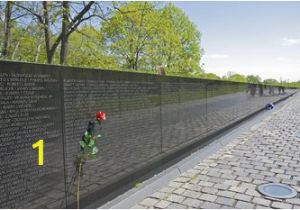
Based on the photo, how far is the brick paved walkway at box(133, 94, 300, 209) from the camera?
4.40 meters

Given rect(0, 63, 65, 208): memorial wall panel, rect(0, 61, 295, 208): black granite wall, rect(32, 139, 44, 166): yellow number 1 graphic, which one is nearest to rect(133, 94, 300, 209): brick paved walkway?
rect(0, 61, 295, 208): black granite wall

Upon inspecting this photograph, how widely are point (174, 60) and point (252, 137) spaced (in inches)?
969

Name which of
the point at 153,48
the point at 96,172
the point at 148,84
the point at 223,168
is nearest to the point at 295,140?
the point at 223,168

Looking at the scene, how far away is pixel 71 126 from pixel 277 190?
3.30 meters

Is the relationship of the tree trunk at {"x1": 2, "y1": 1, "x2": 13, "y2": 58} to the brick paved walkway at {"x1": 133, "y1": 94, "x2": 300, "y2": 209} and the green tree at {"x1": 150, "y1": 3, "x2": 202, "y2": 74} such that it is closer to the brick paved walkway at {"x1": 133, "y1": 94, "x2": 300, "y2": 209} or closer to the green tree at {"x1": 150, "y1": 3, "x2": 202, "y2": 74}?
the brick paved walkway at {"x1": 133, "y1": 94, "x2": 300, "y2": 209}

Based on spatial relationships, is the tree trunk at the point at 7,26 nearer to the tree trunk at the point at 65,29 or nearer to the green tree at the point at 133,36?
the tree trunk at the point at 65,29

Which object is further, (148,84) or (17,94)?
(148,84)

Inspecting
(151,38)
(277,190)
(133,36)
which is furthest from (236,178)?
(151,38)

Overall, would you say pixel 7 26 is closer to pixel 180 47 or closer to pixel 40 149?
pixel 40 149

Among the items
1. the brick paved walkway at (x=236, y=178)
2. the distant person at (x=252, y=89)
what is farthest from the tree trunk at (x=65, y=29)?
the distant person at (x=252, y=89)

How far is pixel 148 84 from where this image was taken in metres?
6.19

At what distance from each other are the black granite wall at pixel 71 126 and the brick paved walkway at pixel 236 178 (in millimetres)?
841

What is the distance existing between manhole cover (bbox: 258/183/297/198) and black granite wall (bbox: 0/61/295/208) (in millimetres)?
2161

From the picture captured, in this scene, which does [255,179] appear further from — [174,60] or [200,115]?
[174,60]
